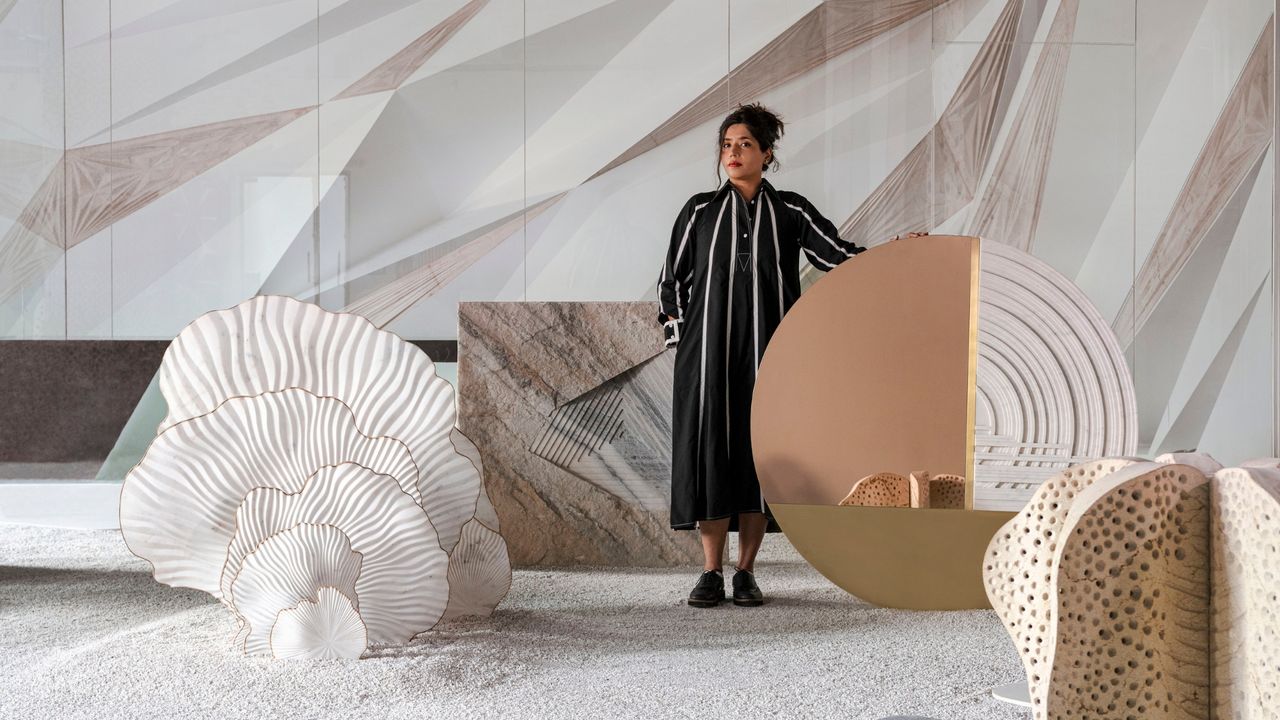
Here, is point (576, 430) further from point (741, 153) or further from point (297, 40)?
point (297, 40)

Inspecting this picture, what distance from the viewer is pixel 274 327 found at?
2.42 m

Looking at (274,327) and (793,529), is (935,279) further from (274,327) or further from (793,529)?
(274,327)

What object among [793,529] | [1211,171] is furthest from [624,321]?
[1211,171]

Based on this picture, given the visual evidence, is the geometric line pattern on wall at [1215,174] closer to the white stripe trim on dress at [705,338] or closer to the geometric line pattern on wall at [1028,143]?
the geometric line pattern on wall at [1028,143]

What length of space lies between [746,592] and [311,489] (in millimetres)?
1143

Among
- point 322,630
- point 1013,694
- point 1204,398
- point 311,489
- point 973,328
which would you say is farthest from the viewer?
point 1204,398

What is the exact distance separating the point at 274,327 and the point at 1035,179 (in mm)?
3028

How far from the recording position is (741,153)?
2.78 meters

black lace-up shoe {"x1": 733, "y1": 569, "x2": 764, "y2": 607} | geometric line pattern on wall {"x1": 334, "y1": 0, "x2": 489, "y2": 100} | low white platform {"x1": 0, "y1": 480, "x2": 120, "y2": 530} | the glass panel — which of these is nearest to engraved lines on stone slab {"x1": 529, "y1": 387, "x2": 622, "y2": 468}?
black lace-up shoe {"x1": 733, "y1": 569, "x2": 764, "y2": 607}

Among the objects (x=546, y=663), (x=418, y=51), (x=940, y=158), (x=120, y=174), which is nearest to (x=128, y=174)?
(x=120, y=174)

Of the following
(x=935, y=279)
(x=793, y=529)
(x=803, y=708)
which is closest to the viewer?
(x=803, y=708)

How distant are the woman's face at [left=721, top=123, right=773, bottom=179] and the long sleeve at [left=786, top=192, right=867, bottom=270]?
138 mm

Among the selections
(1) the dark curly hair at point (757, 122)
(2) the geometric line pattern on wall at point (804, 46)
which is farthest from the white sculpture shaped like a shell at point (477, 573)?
(2) the geometric line pattern on wall at point (804, 46)

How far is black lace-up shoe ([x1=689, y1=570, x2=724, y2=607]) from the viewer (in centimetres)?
262
